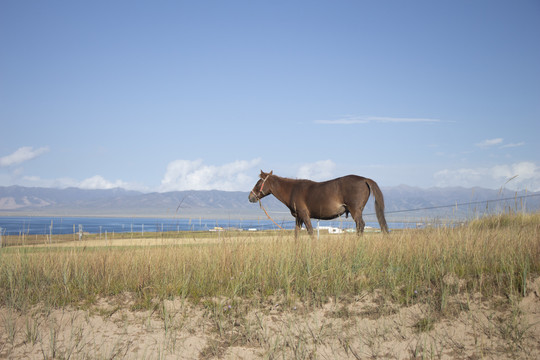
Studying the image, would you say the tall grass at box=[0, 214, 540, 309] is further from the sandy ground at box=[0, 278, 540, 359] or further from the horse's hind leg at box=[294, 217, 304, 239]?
the horse's hind leg at box=[294, 217, 304, 239]

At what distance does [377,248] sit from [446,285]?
215cm

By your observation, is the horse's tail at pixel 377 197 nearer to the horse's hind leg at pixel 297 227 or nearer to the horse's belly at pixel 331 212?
the horse's belly at pixel 331 212

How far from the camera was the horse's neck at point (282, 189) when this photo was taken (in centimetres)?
1412

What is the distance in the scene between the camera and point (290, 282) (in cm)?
677

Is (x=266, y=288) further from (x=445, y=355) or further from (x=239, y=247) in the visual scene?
(x=445, y=355)

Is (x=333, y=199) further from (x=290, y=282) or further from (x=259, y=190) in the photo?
(x=290, y=282)

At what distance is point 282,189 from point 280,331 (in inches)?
342

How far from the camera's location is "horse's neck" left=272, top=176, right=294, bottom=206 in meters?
14.1

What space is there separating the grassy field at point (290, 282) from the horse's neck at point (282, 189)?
5.43 metres

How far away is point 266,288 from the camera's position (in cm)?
682

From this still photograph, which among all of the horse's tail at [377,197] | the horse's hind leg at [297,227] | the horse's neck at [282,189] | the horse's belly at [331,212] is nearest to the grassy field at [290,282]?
the horse's hind leg at [297,227]

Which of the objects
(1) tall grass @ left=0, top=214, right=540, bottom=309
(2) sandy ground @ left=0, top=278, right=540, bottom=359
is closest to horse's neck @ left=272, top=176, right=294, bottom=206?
(1) tall grass @ left=0, top=214, right=540, bottom=309

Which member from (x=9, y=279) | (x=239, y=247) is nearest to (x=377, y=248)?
(x=239, y=247)

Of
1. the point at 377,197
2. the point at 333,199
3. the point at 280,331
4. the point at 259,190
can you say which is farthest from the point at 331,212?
the point at 280,331
